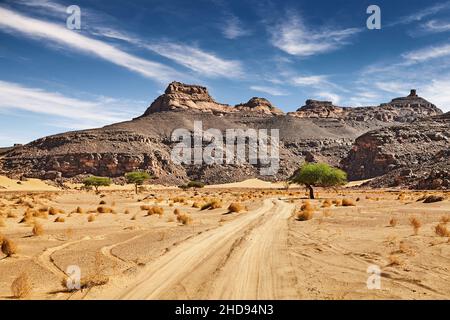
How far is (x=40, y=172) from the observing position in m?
126

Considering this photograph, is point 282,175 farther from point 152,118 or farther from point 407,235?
point 407,235

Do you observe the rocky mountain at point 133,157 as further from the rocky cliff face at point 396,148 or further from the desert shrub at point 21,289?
the desert shrub at point 21,289

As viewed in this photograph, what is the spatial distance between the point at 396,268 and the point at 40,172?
132m

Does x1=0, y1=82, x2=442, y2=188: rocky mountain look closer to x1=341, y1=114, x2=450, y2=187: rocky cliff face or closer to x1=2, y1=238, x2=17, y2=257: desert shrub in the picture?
x1=341, y1=114, x2=450, y2=187: rocky cliff face

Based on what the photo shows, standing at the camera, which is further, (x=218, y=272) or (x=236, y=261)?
(x=236, y=261)
